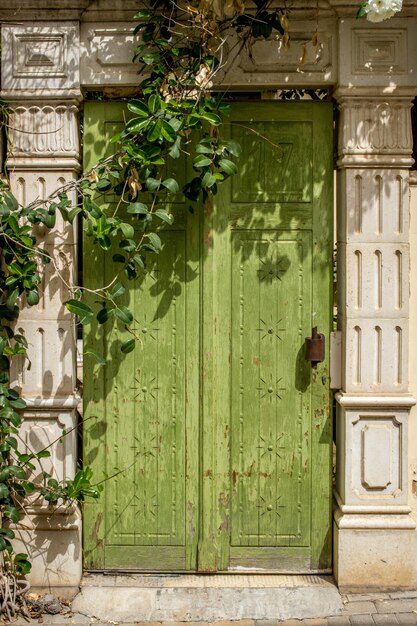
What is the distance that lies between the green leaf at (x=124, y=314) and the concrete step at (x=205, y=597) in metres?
1.62

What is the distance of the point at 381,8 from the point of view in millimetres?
4188

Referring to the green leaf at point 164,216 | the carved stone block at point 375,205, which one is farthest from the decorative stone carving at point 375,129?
the green leaf at point 164,216

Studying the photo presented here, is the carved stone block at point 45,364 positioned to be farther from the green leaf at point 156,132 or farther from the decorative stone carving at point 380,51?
the decorative stone carving at point 380,51

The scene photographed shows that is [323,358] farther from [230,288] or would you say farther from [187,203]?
[187,203]

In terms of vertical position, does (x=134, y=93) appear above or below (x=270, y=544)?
above

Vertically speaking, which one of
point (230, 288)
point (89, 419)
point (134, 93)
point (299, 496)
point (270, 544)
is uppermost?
point (134, 93)

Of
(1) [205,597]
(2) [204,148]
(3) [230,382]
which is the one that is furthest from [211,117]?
(1) [205,597]

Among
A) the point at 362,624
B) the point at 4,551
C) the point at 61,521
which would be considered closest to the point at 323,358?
the point at 362,624

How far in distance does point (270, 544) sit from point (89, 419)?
136cm

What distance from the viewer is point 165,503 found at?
15.8ft

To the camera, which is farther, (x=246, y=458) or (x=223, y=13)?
(x=246, y=458)

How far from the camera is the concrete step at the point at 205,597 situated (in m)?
4.46

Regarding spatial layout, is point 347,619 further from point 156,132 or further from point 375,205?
point 156,132

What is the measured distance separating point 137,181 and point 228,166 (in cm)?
52
